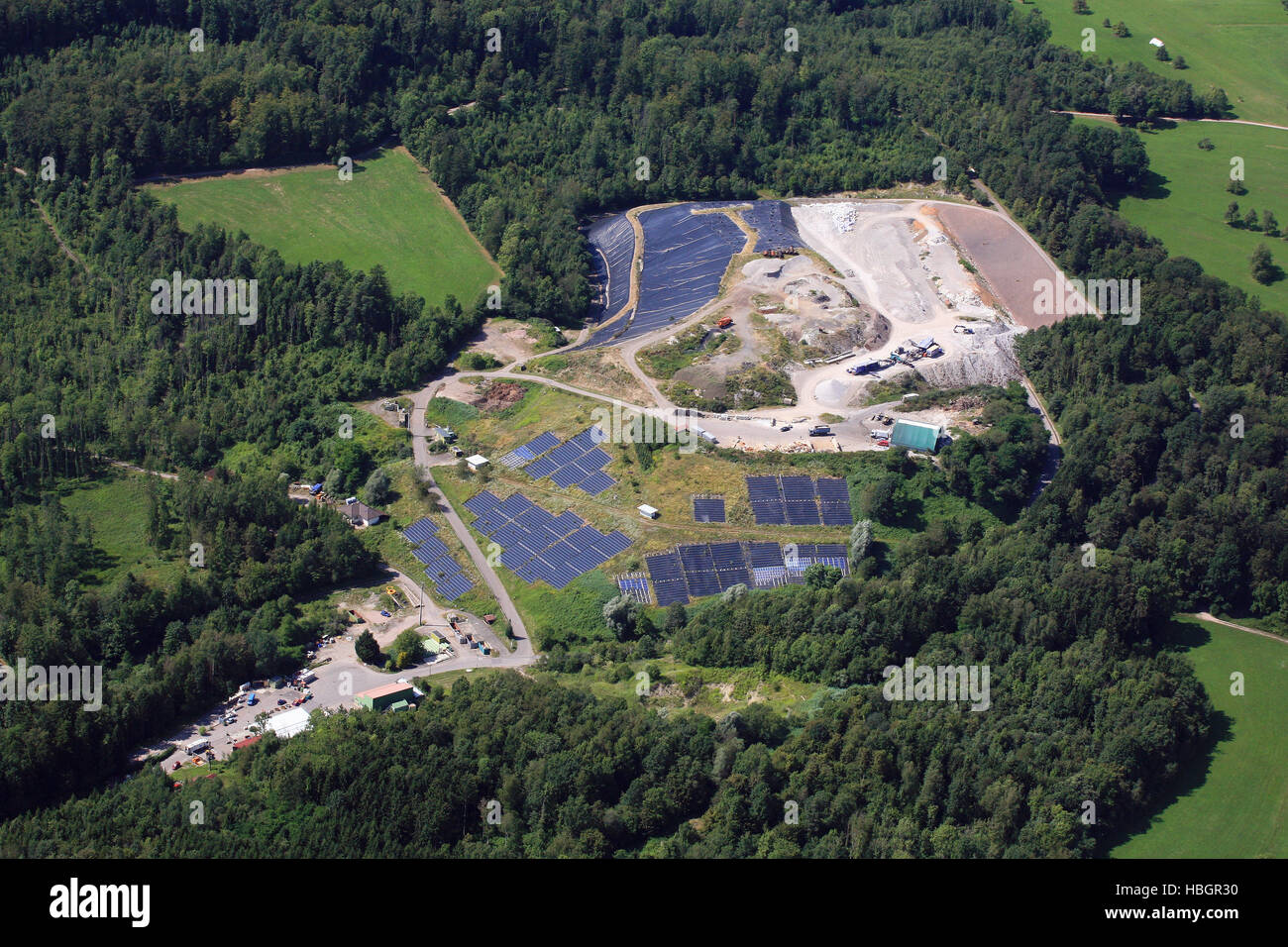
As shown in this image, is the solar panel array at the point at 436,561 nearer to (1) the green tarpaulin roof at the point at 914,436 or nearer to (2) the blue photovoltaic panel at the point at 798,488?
(2) the blue photovoltaic panel at the point at 798,488

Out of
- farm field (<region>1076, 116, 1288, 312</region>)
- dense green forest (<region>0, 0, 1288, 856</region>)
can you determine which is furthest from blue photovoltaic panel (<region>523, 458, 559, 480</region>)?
farm field (<region>1076, 116, 1288, 312</region>)

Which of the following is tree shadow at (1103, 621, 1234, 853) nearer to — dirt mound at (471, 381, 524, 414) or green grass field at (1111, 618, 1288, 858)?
green grass field at (1111, 618, 1288, 858)

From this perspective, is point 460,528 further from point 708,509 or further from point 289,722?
point 289,722

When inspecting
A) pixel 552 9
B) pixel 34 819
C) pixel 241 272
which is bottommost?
pixel 34 819

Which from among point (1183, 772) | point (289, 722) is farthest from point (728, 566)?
point (1183, 772)

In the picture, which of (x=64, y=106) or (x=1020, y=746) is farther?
(x=64, y=106)

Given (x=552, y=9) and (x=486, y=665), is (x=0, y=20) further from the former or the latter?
(x=486, y=665)

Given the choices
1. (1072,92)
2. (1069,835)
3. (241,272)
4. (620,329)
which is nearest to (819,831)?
(1069,835)

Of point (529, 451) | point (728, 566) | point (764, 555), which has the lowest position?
point (728, 566)
